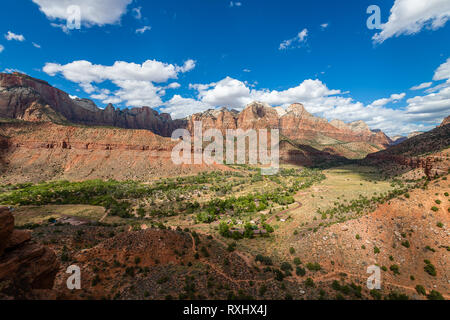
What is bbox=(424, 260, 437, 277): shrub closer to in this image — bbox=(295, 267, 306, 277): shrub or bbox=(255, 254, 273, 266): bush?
bbox=(295, 267, 306, 277): shrub

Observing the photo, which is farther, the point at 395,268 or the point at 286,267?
the point at 286,267

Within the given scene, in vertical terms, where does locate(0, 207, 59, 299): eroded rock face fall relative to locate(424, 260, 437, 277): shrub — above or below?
above

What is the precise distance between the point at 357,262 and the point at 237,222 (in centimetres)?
1721

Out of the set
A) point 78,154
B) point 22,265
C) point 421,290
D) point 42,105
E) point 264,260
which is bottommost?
point 264,260

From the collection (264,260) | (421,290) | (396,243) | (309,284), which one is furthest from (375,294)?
(264,260)

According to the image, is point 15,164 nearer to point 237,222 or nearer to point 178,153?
point 178,153

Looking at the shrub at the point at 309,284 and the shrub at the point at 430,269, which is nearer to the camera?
the shrub at the point at 430,269

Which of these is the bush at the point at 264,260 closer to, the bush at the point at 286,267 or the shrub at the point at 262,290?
the bush at the point at 286,267

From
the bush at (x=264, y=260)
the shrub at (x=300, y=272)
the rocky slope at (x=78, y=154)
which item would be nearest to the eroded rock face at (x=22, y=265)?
the bush at (x=264, y=260)

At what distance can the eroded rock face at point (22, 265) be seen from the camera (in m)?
7.65

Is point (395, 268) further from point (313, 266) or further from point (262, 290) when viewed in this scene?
point (262, 290)

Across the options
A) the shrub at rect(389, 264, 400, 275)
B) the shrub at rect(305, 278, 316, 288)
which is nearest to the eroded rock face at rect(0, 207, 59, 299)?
the shrub at rect(305, 278, 316, 288)

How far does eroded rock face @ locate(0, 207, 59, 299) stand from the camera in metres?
7.65

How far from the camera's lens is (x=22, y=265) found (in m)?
9.27
